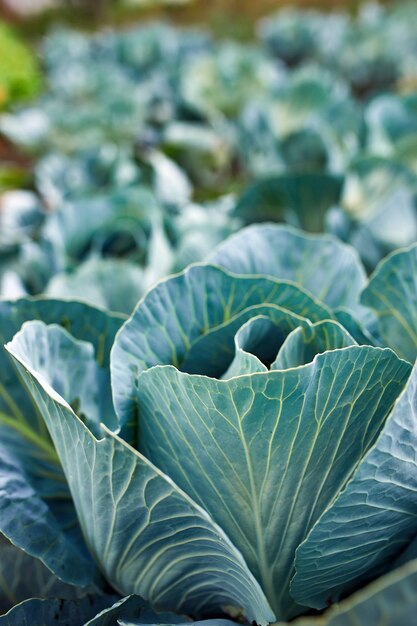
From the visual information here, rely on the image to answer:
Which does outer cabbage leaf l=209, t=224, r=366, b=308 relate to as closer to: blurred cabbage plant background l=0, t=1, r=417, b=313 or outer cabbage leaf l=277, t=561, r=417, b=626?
blurred cabbage plant background l=0, t=1, r=417, b=313

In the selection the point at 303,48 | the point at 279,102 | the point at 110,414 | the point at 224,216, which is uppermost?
the point at 303,48

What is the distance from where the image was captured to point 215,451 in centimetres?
67

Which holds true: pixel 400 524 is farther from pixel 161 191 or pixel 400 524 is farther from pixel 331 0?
pixel 331 0

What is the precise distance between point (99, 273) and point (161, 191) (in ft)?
2.44

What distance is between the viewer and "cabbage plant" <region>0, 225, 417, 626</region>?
0.63m


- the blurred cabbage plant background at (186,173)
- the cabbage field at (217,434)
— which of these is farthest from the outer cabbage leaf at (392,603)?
the blurred cabbage plant background at (186,173)

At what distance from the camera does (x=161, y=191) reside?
1.80 meters

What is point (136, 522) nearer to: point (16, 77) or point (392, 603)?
point (392, 603)

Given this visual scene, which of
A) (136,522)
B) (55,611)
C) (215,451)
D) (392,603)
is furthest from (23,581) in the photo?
(392,603)

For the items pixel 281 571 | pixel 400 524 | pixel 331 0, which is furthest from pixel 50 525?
pixel 331 0

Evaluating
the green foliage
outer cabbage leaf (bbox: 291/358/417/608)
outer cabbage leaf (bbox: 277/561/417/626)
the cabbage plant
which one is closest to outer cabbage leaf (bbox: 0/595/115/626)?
the cabbage plant

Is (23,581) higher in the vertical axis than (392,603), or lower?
lower

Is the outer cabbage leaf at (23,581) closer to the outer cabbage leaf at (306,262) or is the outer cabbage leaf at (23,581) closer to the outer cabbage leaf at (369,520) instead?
the outer cabbage leaf at (369,520)

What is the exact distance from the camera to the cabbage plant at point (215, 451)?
2.08 ft
